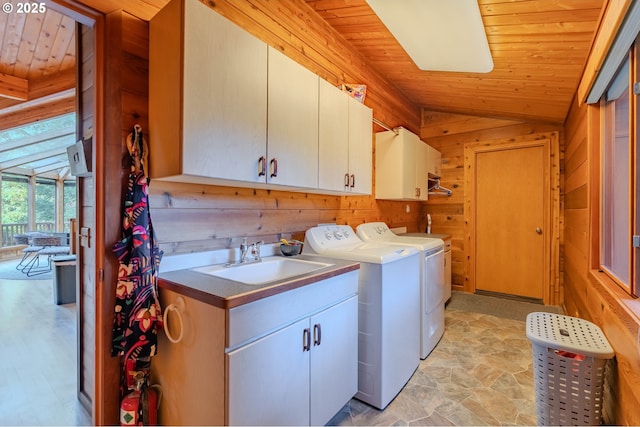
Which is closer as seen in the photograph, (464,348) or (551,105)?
(464,348)

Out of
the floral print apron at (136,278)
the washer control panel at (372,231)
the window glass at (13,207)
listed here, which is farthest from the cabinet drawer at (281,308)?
the window glass at (13,207)

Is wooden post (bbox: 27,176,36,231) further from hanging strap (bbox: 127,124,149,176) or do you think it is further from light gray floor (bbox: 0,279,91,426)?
hanging strap (bbox: 127,124,149,176)

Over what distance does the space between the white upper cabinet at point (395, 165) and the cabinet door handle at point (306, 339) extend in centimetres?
210

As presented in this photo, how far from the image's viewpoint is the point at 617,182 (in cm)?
161

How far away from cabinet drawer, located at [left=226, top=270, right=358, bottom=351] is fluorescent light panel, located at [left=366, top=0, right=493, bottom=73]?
1673 millimetres

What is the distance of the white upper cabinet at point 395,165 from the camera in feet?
10.2

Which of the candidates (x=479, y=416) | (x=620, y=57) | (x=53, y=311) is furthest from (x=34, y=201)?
(x=620, y=57)

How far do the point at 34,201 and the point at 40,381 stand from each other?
307 inches

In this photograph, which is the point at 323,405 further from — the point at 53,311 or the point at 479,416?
the point at 53,311

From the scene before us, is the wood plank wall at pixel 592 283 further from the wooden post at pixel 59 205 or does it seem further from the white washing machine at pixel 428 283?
the wooden post at pixel 59 205

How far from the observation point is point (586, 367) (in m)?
1.28

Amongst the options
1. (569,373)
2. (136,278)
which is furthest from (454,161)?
(136,278)

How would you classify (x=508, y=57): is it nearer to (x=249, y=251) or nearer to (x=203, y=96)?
(x=203, y=96)

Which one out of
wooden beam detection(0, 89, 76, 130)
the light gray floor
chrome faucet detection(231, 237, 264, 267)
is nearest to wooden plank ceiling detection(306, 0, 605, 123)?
chrome faucet detection(231, 237, 264, 267)
